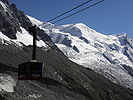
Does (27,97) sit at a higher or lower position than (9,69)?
lower

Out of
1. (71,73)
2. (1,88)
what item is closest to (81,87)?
(71,73)

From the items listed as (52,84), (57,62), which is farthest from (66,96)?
(57,62)

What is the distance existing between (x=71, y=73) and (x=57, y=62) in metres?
17.9

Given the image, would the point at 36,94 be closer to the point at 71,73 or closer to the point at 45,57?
the point at 71,73

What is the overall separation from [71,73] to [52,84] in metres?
49.1

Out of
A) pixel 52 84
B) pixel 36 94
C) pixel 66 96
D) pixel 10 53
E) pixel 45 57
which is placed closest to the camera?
pixel 36 94

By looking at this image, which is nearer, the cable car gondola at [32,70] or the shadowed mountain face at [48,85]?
the cable car gondola at [32,70]

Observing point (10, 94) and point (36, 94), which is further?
point (36, 94)

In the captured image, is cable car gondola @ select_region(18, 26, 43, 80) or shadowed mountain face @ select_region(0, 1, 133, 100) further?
shadowed mountain face @ select_region(0, 1, 133, 100)

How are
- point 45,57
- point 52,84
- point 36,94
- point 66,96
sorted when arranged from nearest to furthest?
point 36,94, point 66,96, point 52,84, point 45,57

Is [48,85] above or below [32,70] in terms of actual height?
below

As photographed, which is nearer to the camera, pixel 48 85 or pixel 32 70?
pixel 32 70

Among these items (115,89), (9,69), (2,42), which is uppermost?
(2,42)

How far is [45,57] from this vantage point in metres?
182
